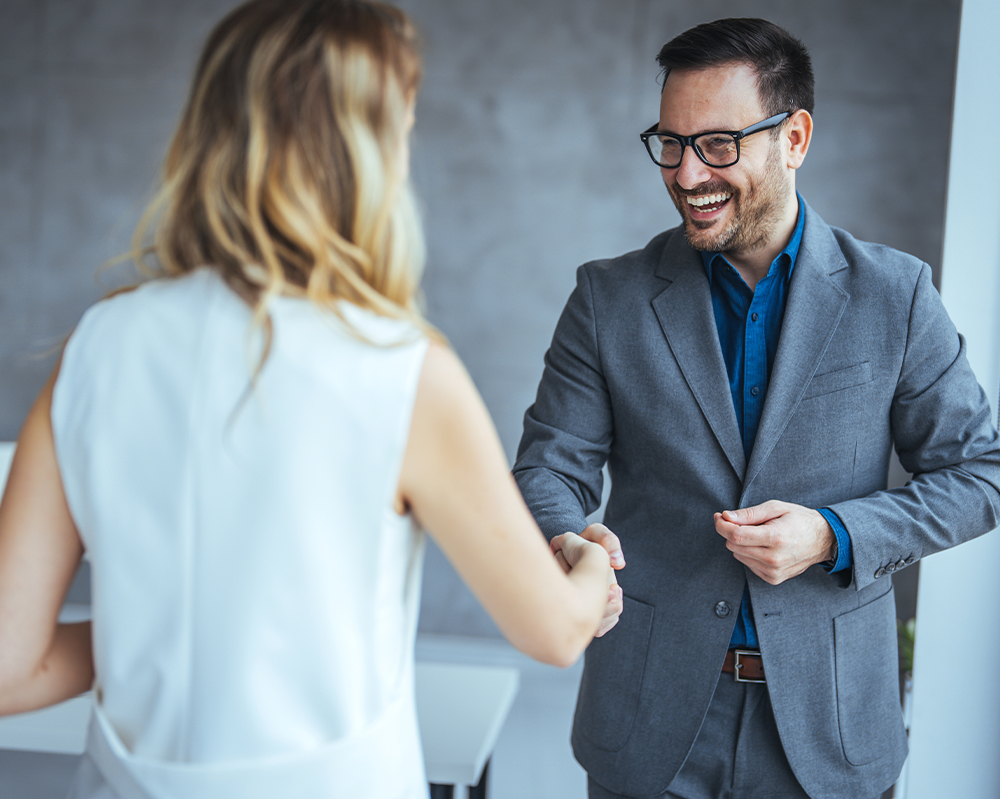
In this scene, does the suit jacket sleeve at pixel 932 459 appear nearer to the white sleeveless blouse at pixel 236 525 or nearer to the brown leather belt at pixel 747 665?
the brown leather belt at pixel 747 665

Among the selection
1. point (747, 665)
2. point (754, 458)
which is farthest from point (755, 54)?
point (747, 665)

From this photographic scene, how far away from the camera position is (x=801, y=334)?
57.7 inches

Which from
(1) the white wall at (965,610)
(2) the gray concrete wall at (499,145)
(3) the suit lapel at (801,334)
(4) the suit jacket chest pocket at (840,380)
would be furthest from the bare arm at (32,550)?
(2) the gray concrete wall at (499,145)

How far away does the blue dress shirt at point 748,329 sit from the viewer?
58.2 inches

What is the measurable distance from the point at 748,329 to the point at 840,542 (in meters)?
0.39

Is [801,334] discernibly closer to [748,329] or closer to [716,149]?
[748,329]

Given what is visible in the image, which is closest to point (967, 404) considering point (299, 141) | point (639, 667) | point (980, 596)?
point (980, 596)

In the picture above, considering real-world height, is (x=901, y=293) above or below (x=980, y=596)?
above

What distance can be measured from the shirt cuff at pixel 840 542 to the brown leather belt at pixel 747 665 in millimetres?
195

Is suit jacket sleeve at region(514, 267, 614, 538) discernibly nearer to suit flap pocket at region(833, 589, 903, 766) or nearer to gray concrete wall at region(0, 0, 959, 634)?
suit flap pocket at region(833, 589, 903, 766)

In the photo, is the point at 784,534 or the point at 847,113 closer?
the point at 784,534

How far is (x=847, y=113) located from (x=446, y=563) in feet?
8.21

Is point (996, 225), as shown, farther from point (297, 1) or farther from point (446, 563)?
point (446, 563)

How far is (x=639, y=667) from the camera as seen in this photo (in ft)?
4.88
